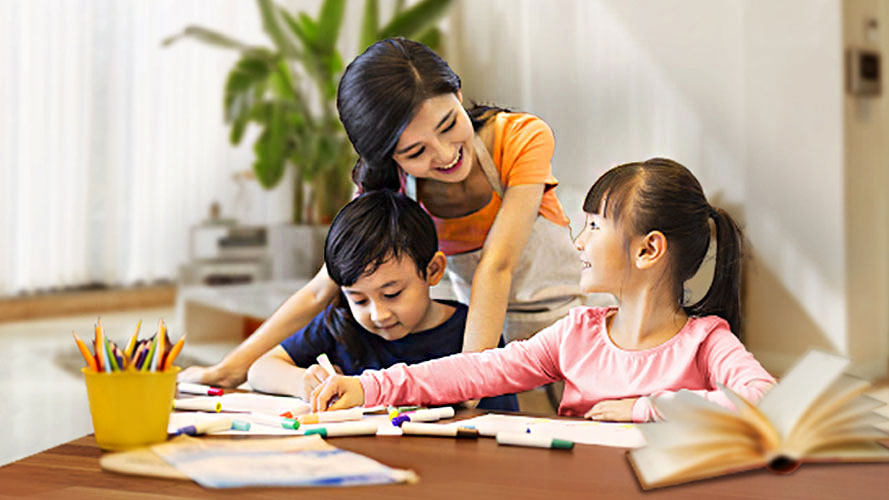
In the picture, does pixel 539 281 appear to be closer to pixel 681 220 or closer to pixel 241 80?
pixel 681 220

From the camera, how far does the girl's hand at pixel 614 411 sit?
0.72 meters

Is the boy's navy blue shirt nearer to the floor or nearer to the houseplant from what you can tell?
the floor

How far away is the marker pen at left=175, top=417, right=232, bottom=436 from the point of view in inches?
25.4

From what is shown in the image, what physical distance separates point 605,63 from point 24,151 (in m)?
2.75

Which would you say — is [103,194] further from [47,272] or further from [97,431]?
[97,431]

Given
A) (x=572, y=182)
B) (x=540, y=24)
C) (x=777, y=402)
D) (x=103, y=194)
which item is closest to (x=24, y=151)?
(x=103, y=194)

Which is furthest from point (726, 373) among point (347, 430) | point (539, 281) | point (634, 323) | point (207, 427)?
point (539, 281)

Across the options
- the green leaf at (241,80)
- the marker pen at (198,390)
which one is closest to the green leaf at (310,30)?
the green leaf at (241,80)

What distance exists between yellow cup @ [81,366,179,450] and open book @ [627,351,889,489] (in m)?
0.33

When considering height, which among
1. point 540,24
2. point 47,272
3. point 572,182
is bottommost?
point 47,272

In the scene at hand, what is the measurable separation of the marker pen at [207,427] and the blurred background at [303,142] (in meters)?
0.67

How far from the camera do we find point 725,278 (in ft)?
2.56

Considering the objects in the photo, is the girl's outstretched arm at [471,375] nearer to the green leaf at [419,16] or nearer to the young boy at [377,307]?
the young boy at [377,307]

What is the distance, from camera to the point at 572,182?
130cm
